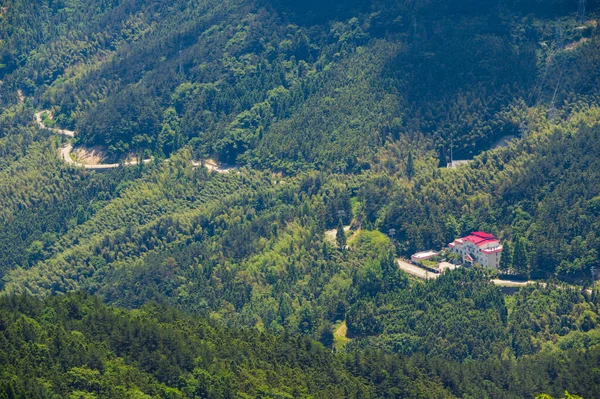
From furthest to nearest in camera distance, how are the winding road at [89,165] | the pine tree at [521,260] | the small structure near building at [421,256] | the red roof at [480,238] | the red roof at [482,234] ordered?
1. the winding road at [89,165]
2. the small structure near building at [421,256]
3. the red roof at [482,234]
4. the red roof at [480,238]
5. the pine tree at [521,260]

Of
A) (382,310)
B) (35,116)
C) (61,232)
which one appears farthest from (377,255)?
(35,116)

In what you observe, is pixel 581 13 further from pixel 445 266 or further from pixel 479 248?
pixel 445 266

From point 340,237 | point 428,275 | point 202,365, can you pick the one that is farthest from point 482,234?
point 202,365

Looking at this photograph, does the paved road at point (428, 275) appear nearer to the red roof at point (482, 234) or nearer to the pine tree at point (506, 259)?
the pine tree at point (506, 259)

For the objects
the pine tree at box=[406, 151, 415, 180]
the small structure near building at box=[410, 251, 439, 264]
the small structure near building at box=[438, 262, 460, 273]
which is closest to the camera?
the small structure near building at box=[438, 262, 460, 273]

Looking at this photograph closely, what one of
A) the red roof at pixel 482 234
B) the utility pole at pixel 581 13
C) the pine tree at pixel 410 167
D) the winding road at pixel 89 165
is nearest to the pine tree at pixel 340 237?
the pine tree at pixel 410 167

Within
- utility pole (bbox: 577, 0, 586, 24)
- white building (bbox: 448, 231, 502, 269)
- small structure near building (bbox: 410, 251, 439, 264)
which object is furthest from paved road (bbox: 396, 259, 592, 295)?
utility pole (bbox: 577, 0, 586, 24)

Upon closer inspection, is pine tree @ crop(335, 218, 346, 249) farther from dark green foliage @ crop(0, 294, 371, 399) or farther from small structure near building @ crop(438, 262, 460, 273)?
dark green foliage @ crop(0, 294, 371, 399)
